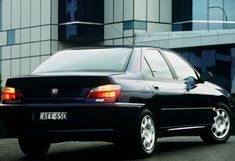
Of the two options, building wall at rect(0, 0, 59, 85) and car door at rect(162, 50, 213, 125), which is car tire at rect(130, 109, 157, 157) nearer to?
car door at rect(162, 50, 213, 125)

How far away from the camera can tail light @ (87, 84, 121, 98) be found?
793 cm

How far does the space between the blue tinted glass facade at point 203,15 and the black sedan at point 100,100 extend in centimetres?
4133

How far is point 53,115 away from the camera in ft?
26.2

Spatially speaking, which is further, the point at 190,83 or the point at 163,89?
the point at 190,83

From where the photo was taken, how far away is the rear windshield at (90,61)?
852 centimetres

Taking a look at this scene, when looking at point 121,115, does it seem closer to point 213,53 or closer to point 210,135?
point 210,135

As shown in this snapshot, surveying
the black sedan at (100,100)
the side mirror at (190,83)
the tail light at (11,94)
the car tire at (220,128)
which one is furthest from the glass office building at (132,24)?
the tail light at (11,94)

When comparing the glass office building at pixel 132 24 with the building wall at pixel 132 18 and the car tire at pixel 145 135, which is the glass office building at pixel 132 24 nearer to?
the building wall at pixel 132 18

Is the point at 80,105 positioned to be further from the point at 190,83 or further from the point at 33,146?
the point at 190,83

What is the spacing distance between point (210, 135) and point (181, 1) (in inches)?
1637

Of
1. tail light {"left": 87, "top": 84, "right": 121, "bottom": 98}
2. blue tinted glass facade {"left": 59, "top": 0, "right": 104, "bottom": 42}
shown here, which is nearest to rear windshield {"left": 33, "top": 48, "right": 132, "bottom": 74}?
tail light {"left": 87, "top": 84, "right": 121, "bottom": 98}

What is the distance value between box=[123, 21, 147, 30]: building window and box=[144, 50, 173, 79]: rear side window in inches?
1614

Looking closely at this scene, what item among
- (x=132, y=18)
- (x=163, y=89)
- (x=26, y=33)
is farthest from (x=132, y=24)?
(x=163, y=89)

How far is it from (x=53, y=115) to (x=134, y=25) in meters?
42.5
